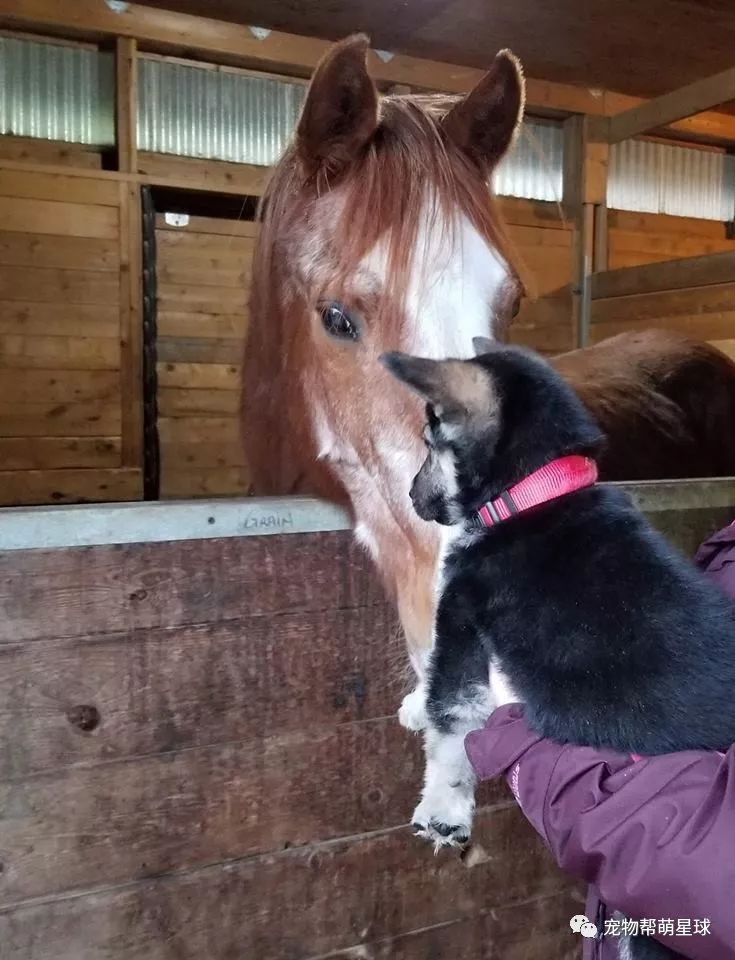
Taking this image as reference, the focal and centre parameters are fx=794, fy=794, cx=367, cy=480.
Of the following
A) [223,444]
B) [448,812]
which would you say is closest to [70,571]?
[448,812]

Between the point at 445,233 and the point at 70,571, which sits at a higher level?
the point at 445,233

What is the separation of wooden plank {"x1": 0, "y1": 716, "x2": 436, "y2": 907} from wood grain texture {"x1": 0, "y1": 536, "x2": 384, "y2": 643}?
0.17 meters

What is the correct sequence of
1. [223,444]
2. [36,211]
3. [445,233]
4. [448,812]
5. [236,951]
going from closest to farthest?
1. [448,812]
2. [445,233]
3. [236,951]
4. [36,211]
5. [223,444]

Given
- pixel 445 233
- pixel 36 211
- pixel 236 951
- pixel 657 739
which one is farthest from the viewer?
pixel 36 211

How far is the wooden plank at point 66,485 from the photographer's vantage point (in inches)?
168

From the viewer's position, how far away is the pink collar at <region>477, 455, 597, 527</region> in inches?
37.5

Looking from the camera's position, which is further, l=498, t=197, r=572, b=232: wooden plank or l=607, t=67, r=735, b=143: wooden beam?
l=498, t=197, r=572, b=232: wooden plank

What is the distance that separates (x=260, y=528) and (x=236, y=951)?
76 cm

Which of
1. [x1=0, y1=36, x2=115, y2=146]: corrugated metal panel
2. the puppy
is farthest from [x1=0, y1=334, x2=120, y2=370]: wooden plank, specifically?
the puppy

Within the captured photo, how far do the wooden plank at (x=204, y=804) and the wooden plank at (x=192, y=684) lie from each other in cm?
3

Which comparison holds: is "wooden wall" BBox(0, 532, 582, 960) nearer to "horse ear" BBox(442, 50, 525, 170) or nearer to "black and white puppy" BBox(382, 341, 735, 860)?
"black and white puppy" BBox(382, 341, 735, 860)

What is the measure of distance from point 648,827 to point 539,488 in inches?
14.9

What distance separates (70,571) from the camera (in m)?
1.18

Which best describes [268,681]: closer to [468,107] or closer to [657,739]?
[657,739]
